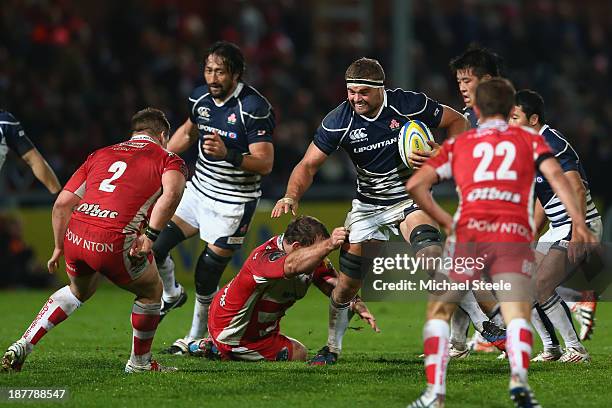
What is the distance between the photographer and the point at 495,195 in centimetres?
664

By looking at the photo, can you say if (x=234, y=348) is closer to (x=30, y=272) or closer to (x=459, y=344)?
(x=459, y=344)

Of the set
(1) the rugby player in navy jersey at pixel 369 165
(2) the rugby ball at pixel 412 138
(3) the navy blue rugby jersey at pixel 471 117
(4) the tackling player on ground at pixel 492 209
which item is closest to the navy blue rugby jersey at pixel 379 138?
(1) the rugby player in navy jersey at pixel 369 165

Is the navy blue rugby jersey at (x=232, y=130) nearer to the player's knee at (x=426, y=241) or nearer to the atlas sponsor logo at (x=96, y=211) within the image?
the player's knee at (x=426, y=241)

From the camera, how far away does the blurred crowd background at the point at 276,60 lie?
17734 millimetres

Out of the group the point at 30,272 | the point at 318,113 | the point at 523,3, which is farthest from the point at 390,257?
the point at 523,3

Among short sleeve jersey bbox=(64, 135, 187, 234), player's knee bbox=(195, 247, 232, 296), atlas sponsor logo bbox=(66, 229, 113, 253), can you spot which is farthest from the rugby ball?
atlas sponsor logo bbox=(66, 229, 113, 253)

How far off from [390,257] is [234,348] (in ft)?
5.54

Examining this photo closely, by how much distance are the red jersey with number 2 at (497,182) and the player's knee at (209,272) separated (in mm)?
3710

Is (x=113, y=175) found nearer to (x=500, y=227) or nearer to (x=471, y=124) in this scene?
(x=500, y=227)

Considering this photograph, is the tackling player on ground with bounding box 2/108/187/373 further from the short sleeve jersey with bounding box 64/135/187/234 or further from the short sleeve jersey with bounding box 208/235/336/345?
the short sleeve jersey with bounding box 208/235/336/345

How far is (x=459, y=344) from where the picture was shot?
9.55 meters

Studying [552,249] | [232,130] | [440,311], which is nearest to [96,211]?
[232,130]

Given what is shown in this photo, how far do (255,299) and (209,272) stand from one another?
3.94 ft

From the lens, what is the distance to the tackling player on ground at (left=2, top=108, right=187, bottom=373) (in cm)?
806
